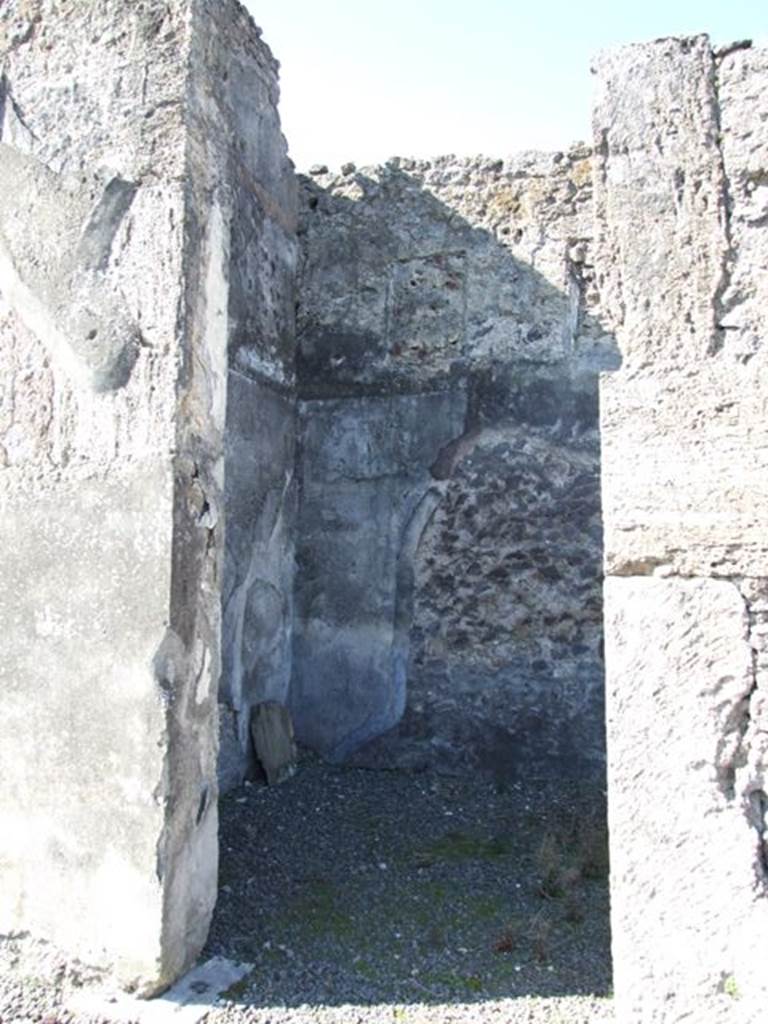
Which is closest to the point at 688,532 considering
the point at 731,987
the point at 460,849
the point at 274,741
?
the point at 731,987

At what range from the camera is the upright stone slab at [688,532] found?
6.88 ft

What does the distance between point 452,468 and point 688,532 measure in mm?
3360

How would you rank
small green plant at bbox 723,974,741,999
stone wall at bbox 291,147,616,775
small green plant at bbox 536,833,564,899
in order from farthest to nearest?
stone wall at bbox 291,147,616,775
small green plant at bbox 536,833,564,899
small green plant at bbox 723,974,741,999

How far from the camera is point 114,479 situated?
2990 mm

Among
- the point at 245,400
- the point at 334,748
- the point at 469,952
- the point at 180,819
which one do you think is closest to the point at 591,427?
the point at 245,400

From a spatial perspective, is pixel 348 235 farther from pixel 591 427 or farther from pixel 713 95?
pixel 713 95

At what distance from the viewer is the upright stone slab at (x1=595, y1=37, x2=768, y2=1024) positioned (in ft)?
6.88

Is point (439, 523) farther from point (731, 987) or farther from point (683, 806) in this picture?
point (731, 987)

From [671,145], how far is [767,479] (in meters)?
0.82

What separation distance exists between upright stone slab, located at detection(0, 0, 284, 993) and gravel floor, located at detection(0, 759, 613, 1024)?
0.33 m

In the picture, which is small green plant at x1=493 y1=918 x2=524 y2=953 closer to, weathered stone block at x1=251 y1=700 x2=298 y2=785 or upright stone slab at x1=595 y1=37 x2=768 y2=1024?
upright stone slab at x1=595 y1=37 x2=768 y2=1024

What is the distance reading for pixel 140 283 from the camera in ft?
10.1

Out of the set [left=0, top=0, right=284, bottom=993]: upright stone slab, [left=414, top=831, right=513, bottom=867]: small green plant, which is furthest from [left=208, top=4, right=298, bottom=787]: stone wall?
[left=0, top=0, right=284, bottom=993]: upright stone slab

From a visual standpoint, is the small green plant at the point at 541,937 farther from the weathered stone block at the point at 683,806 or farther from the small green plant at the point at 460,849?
the weathered stone block at the point at 683,806
